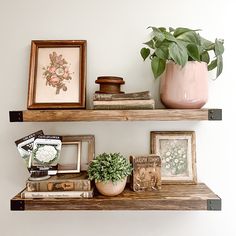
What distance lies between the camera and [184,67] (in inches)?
45.6

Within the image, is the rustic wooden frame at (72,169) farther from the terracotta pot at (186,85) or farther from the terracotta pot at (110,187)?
the terracotta pot at (186,85)

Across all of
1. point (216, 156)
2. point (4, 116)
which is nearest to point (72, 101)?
point (4, 116)

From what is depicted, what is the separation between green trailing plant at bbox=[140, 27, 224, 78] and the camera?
109cm

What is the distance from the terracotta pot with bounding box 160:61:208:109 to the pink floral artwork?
0.44 metres

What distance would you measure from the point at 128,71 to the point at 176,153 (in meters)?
0.42

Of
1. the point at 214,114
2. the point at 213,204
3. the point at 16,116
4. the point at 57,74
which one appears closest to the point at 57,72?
the point at 57,74

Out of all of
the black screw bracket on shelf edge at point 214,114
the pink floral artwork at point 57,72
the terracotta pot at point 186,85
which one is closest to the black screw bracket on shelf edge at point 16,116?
the pink floral artwork at point 57,72

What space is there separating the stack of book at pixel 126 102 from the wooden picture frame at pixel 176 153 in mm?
221

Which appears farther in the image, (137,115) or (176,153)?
(176,153)

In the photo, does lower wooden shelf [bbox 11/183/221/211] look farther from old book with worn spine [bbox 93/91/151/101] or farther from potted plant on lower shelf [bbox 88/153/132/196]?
old book with worn spine [bbox 93/91/151/101]

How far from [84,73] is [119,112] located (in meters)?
0.28

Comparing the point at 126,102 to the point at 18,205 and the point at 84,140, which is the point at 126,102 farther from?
the point at 18,205

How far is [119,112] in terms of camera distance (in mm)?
1151
